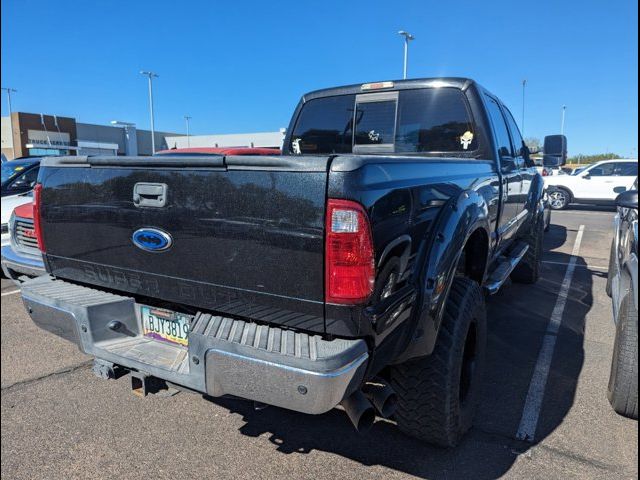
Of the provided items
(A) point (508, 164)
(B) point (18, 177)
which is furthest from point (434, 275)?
(B) point (18, 177)

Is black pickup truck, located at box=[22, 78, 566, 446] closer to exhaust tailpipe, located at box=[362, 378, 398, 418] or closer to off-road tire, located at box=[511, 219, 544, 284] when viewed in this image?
exhaust tailpipe, located at box=[362, 378, 398, 418]

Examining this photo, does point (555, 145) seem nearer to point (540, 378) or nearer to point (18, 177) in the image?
point (540, 378)

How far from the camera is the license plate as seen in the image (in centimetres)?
237

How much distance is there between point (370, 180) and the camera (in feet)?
6.24

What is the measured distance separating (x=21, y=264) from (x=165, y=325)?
3.29m

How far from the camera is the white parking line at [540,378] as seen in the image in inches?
114

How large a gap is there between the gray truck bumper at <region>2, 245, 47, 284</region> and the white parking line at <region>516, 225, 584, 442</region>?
4.45 m

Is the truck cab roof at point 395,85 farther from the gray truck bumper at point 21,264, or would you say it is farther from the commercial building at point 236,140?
the commercial building at point 236,140

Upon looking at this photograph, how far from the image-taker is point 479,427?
2.93 m

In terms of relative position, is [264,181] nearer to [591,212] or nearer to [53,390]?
[53,390]

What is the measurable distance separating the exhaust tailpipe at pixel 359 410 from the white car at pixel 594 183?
14.6 m

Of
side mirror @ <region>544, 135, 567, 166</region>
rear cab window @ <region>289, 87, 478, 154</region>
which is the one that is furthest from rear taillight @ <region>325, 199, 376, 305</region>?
side mirror @ <region>544, 135, 567, 166</region>

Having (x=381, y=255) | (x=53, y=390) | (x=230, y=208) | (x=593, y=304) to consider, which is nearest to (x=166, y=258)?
(x=230, y=208)

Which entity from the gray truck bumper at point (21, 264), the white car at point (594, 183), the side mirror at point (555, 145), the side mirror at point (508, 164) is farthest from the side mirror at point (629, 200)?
the white car at point (594, 183)
